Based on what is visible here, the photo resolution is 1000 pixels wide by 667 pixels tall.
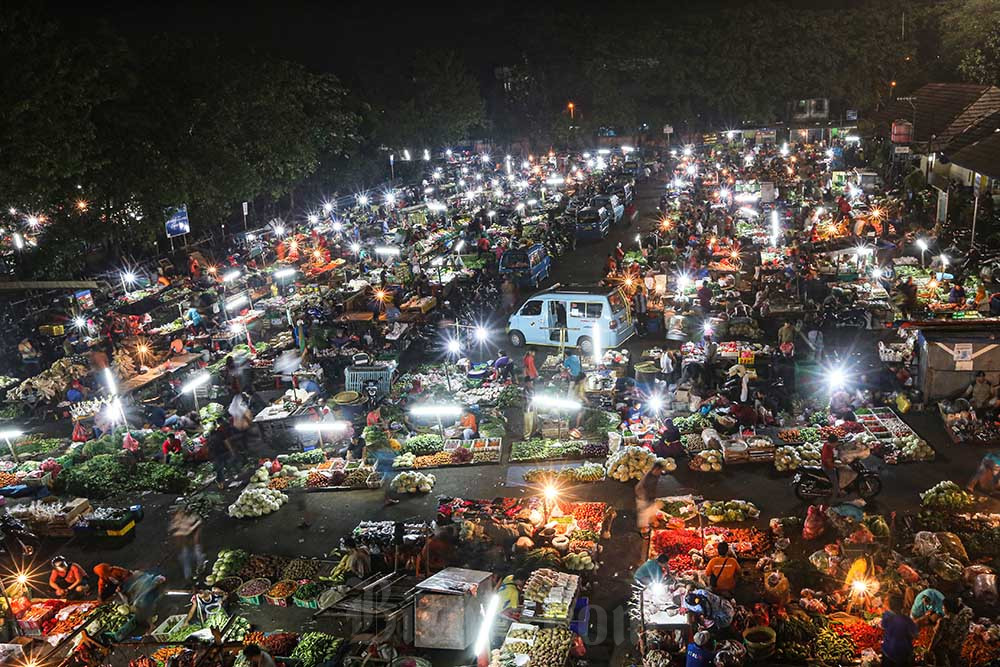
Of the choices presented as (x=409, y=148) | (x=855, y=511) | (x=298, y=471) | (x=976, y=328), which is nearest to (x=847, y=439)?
(x=855, y=511)

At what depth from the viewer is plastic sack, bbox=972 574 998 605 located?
967cm

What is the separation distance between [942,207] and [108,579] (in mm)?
31294

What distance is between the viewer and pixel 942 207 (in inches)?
1156

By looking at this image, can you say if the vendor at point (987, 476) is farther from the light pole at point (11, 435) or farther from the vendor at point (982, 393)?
the light pole at point (11, 435)

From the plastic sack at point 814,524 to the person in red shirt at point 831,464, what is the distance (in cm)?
126

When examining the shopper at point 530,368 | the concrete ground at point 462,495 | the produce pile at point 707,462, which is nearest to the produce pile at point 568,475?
the concrete ground at point 462,495

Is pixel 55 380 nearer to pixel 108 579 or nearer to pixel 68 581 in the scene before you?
pixel 68 581

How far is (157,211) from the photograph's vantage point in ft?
97.3

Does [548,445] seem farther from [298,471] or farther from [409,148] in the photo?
[409,148]

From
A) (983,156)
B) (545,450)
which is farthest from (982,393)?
(983,156)

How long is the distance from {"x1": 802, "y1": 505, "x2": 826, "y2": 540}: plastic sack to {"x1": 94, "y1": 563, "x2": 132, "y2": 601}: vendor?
10.7 m

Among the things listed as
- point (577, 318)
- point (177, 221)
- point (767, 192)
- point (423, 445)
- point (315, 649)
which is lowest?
point (315, 649)

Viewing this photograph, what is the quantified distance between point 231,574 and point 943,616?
10.3 m

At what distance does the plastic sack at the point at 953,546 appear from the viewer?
10368mm
